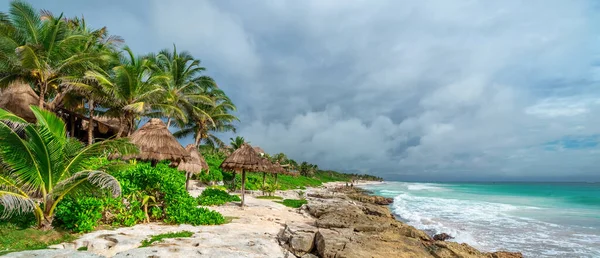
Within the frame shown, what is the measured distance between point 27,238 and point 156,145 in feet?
20.6

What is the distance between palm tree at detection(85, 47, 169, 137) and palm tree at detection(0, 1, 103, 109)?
52.5 inches

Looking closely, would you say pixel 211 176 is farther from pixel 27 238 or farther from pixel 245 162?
pixel 27 238

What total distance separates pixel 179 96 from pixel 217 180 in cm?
845

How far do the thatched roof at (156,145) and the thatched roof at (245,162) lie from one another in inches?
86.0

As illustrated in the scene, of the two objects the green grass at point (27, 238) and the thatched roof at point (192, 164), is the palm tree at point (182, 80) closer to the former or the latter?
the thatched roof at point (192, 164)

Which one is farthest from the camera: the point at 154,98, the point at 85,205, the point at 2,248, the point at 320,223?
the point at 154,98

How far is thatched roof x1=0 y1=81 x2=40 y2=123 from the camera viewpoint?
1553 centimetres

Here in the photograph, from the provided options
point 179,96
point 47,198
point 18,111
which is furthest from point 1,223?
point 179,96

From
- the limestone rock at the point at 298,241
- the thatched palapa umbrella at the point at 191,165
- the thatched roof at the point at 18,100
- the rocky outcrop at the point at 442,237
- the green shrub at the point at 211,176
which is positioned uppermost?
the thatched roof at the point at 18,100

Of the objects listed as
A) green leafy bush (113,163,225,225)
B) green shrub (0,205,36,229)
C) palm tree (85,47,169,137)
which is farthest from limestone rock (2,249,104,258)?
palm tree (85,47,169,137)

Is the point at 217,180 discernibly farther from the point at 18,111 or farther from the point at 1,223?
the point at 1,223

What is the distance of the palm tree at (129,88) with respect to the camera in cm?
1500

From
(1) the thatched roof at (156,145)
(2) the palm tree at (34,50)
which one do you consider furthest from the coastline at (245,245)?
(2) the palm tree at (34,50)

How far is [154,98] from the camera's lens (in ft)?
55.6
